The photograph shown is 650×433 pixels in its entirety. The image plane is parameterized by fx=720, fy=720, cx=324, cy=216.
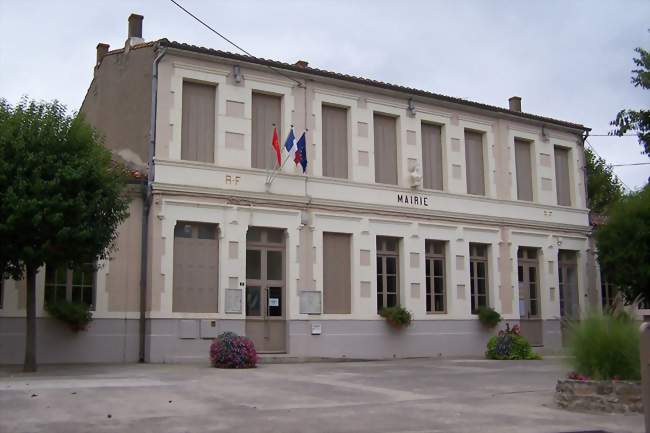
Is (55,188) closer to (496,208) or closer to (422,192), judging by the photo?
(422,192)

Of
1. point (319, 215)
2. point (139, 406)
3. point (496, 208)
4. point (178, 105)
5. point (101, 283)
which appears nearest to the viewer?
point (139, 406)

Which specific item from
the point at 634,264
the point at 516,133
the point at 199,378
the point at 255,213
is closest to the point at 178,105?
the point at 255,213

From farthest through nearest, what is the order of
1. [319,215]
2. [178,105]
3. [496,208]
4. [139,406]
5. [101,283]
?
[496,208] < [319,215] < [178,105] < [101,283] < [139,406]

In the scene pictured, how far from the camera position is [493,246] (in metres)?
22.1

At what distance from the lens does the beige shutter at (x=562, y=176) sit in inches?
957

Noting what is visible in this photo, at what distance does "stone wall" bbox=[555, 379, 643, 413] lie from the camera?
9.48 m

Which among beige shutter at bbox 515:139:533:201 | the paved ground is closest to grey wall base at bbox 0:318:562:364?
the paved ground

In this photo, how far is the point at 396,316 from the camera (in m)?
19.5

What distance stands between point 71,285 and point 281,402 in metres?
8.16

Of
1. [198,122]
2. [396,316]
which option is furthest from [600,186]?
[198,122]

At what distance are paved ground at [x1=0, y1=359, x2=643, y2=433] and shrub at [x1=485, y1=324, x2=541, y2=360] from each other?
4524mm

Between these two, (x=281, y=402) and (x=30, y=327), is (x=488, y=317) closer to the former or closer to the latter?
(x=281, y=402)

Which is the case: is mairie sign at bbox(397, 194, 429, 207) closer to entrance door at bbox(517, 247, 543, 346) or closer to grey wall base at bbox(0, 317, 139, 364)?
entrance door at bbox(517, 247, 543, 346)

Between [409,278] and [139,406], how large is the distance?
472 inches
